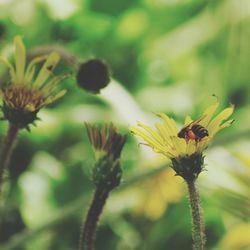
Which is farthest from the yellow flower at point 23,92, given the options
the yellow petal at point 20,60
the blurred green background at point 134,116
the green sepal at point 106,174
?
the blurred green background at point 134,116

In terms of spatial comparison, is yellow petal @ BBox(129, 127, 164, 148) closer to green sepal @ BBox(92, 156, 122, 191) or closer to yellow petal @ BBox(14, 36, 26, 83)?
green sepal @ BBox(92, 156, 122, 191)

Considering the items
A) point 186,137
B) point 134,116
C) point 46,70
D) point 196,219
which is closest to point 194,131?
point 186,137

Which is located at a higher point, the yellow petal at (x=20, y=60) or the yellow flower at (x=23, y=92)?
the yellow petal at (x=20, y=60)

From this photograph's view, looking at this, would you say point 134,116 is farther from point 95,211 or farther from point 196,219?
point 196,219

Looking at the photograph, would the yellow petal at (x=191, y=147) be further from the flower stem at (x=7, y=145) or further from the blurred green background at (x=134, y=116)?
the blurred green background at (x=134, y=116)

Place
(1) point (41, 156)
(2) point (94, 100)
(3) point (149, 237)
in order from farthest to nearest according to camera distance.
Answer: (2) point (94, 100) < (1) point (41, 156) < (3) point (149, 237)

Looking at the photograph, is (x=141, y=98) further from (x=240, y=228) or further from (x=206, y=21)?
(x=240, y=228)

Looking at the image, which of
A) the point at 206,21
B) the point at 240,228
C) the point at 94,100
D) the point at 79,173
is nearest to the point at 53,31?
the point at 94,100
